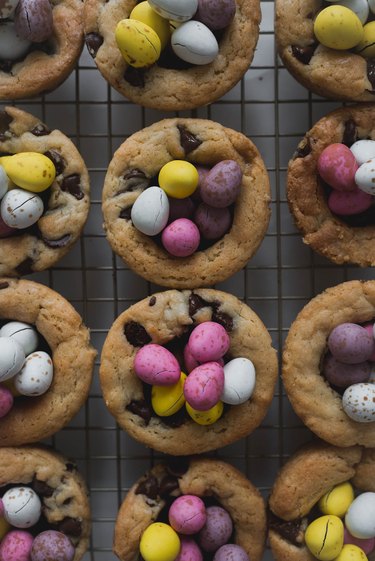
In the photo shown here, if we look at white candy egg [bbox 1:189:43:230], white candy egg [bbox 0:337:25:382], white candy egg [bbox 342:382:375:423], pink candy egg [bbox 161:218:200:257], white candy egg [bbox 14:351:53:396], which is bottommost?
white candy egg [bbox 342:382:375:423]

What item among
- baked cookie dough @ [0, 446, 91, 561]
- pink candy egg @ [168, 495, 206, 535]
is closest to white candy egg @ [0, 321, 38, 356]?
baked cookie dough @ [0, 446, 91, 561]

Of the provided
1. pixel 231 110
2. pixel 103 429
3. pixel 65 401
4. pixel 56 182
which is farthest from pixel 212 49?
pixel 103 429

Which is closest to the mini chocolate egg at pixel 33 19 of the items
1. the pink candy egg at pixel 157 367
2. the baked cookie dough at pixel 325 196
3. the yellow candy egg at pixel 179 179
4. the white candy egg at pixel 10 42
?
the white candy egg at pixel 10 42

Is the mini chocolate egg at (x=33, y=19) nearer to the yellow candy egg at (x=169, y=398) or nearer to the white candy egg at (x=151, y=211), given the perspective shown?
the white candy egg at (x=151, y=211)

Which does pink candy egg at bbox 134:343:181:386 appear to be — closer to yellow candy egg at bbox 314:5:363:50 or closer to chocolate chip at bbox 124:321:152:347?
chocolate chip at bbox 124:321:152:347

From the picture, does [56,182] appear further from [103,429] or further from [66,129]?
[103,429]
